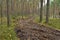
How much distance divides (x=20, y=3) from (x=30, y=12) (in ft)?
71.7

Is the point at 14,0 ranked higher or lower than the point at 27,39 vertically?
higher

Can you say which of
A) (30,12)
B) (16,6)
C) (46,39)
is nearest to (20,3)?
(16,6)

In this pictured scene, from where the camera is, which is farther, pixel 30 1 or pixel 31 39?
pixel 30 1

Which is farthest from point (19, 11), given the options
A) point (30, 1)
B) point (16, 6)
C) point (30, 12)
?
point (30, 12)

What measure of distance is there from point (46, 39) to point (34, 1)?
6841cm

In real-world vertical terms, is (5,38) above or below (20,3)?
below

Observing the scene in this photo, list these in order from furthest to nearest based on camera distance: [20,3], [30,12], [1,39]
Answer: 1. [30,12]
2. [20,3]
3. [1,39]

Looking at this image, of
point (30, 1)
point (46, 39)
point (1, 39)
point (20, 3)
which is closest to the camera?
point (1, 39)

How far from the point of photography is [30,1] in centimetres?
8125

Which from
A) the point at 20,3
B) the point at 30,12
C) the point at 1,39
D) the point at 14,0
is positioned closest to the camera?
the point at 1,39

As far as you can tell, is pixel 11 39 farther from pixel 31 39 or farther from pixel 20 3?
pixel 20 3

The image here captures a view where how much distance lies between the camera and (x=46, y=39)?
14391mm

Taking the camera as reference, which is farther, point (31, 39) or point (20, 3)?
point (20, 3)

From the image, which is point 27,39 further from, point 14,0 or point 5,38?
point 14,0
